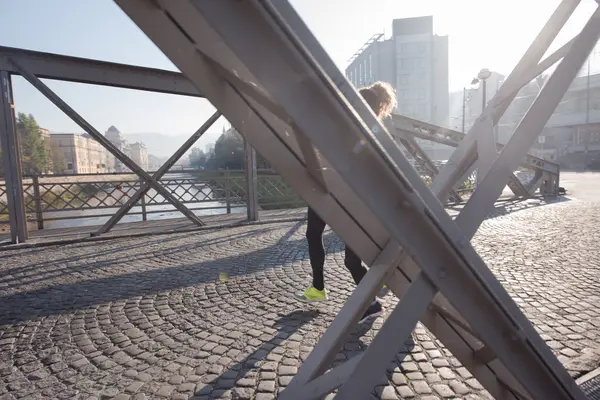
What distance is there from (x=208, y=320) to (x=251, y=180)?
5.28 meters

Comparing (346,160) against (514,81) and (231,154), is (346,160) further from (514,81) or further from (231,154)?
(231,154)

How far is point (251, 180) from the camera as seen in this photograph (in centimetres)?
809

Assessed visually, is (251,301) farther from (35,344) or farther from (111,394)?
(35,344)

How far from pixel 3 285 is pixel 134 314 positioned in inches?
90.0

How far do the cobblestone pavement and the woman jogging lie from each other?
0.50 ft

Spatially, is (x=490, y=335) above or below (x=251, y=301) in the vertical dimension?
→ above

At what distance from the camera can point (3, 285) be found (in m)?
4.11

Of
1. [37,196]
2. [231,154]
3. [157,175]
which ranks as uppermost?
[231,154]

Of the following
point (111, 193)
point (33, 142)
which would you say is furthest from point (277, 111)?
point (33, 142)

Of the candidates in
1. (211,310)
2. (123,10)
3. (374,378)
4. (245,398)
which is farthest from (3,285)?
(374,378)

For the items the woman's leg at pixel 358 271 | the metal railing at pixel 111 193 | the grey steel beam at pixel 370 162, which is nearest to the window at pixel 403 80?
the metal railing at pixel 111 193

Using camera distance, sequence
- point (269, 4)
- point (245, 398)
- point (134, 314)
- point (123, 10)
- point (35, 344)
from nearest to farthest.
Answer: point (269, 4)
point (123, 10)
point (245, 398)
point (35, 344)
point (134, 314)

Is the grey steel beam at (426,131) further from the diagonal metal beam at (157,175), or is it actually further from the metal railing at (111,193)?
the diagonal metal beam at (157,175)

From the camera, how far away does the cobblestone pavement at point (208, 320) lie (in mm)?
2191
